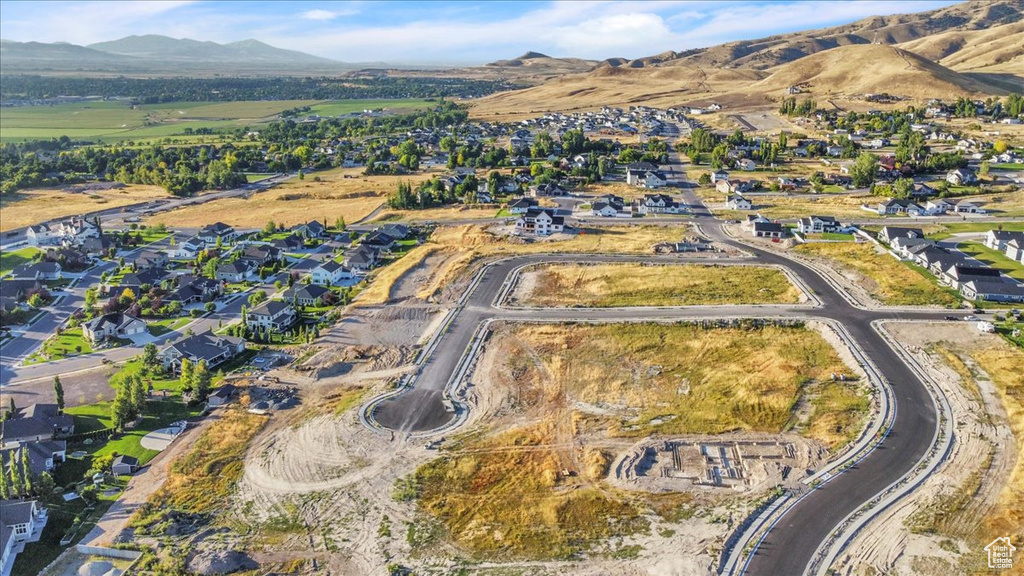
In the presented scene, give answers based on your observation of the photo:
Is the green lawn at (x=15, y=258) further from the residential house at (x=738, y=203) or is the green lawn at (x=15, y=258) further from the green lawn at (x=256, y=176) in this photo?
the residential house at (x=738, y=203)

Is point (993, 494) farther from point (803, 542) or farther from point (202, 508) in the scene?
point (202, 508)

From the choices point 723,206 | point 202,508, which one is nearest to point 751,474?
point 202,508

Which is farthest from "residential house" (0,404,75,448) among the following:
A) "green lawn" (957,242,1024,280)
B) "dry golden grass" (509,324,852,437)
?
"green lawn" (957,242,1024,280)

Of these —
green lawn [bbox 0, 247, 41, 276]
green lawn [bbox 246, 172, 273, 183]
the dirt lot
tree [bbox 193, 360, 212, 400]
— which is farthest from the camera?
green lawn [bbox 246, 172, 273, 183]

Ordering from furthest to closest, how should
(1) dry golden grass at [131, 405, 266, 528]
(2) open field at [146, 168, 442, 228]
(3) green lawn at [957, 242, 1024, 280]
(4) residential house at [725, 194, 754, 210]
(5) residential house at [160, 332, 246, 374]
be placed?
(2) open field at [146, 168, 442, 228], (4) residential house at [725, 194, 754, 210], (3) green lawn at [957, 242, 1024, 280], (5) residential house at [160, 332, 246, 374], (1) dry golden grass at [131, 405, 266, 528]

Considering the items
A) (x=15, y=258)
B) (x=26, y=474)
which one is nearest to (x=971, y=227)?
(x=26, y=474)

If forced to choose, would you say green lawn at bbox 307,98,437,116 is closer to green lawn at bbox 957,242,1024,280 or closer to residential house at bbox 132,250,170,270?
residential house at bbox 132,250,170,270
